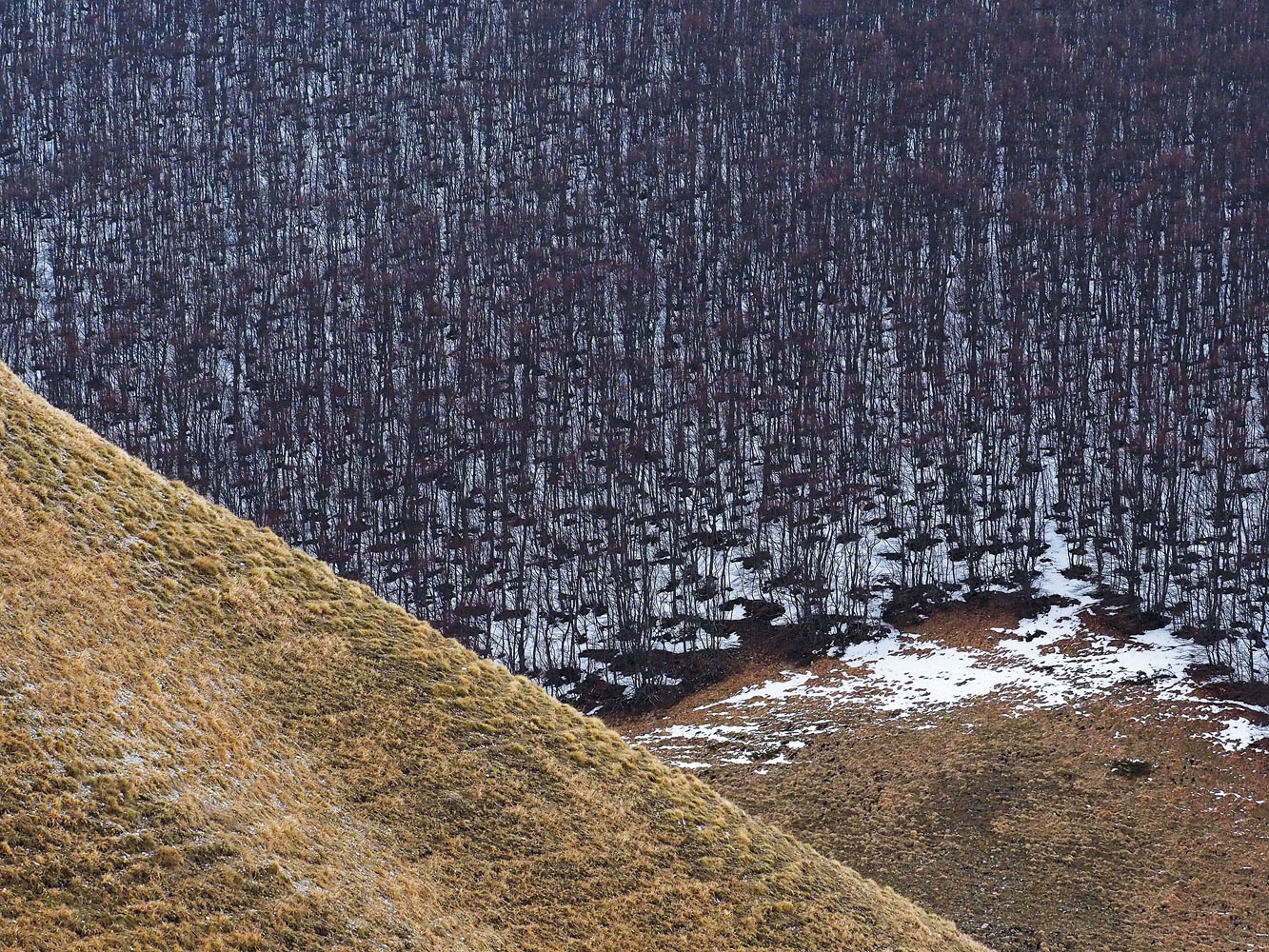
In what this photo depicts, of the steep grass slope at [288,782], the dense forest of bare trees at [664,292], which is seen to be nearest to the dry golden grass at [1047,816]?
the dense forest of bare trees at [664,292]

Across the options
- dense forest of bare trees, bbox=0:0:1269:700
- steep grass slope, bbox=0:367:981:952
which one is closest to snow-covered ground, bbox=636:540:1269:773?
dense forest of bare trees, bbox=0:0:1269:700

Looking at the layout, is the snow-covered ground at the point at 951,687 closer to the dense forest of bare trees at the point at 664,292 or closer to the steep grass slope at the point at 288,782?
the dense forest of bare trees at the point at 664,292

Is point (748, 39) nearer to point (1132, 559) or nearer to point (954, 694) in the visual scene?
point (1132, 559)

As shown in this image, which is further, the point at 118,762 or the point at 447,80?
the point at 447,80

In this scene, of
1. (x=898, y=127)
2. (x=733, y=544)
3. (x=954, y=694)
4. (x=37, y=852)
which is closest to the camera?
(x=37, y=852)

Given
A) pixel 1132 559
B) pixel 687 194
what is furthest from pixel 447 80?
pixel 1132 559

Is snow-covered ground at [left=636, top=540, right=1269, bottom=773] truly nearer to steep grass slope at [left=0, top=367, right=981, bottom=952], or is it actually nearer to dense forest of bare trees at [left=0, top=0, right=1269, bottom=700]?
dense forest of bare trees at [left=0, top=0, right=1269, bottom=700]
